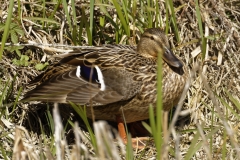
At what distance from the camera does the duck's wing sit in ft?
16.0

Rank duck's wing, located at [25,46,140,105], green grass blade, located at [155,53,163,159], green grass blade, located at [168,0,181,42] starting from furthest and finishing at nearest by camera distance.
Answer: green grass blade, located at [168,0,181,42]
duck's wing, located at [25,46,140,105]
green grass blade, located at [155,53,163,159]

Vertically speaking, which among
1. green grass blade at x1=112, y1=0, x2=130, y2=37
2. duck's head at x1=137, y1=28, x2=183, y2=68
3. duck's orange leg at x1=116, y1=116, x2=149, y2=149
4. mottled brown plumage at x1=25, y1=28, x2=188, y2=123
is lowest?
duck's orange leg at x1=116, y1=116, x2=149, y2=149

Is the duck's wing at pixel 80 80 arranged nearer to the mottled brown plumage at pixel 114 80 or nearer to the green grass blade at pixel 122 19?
the mottled brown plumage at pixel 114 80

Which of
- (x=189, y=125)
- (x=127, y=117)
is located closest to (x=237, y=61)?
(x=189, y=125)

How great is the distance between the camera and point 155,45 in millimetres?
5297

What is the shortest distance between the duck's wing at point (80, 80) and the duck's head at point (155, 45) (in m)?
0.20

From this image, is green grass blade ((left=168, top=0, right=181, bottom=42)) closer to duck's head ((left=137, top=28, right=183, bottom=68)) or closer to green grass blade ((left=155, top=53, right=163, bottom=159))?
duck's head ((left=137, top=28, right=183, bottom=68))

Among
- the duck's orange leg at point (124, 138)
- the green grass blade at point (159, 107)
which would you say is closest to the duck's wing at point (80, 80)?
the duck's orange leg at point (124, 138)

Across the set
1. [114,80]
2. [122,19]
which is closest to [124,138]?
[114,80]

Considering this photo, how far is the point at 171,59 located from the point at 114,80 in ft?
1.61

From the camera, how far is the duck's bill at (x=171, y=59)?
16.7ft

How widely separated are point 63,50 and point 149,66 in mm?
841

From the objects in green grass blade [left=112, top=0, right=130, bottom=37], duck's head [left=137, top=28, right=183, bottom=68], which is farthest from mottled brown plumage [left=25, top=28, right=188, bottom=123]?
green grass blade [left=112, top=0, right=130, bottom=37]

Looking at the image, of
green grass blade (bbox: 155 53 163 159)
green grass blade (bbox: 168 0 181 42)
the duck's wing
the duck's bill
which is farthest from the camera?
green grass blade (bbox: 168 0 181 42)
